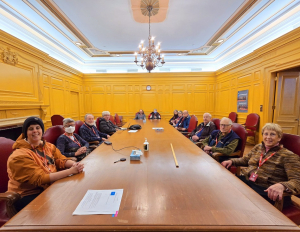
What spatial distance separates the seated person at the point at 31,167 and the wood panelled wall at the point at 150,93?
6.16 m

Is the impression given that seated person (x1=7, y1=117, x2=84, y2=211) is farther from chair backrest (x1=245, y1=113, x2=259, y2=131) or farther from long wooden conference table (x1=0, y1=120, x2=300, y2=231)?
chair backrest (x1=245, y1=113, x2=259, y2=131)

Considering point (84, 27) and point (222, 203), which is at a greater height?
point (84, 27)

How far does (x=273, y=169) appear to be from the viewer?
1.35m

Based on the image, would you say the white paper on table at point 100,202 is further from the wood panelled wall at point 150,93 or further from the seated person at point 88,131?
the wood panelled wall at point 150,93

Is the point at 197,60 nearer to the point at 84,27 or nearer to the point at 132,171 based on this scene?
the point at 84,27

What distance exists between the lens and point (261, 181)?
1412mm

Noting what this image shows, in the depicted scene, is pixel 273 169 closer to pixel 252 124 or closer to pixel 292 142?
pixel 292 142

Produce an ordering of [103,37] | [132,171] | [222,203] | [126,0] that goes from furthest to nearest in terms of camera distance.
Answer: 1. [103,37]
2. [126,0]
3. [132,171]
4. [222,203]

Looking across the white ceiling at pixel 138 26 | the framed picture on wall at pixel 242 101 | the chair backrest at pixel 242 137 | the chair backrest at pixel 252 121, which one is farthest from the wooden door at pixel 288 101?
the chair backrest at pixel 242 137

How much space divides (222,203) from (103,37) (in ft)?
17.4

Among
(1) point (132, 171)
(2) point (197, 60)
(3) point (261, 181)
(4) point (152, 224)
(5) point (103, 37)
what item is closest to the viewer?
(4) point (152, 224)

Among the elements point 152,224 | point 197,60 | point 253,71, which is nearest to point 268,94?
point 253,71

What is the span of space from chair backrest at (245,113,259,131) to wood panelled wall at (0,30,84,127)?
6406mm

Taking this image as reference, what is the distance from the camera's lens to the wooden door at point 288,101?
3854mm
